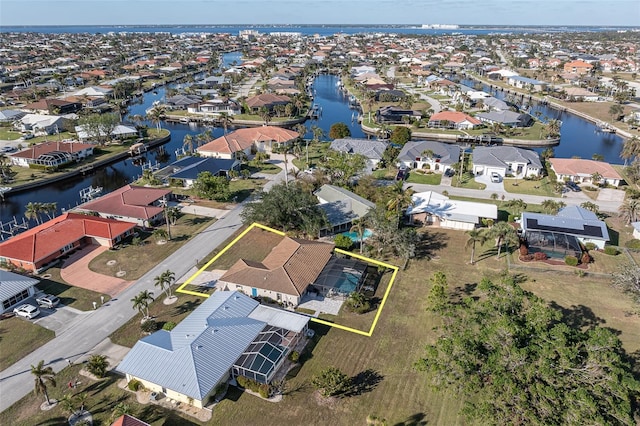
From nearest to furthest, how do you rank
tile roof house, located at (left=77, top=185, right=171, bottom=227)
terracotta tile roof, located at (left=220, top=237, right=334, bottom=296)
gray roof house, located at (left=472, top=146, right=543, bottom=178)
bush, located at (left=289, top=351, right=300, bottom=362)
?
bush, located at (left=289, top=351, right=300, bottom=362)
terracotta tile roof, located at (left=220, top=237, right=334, bottom=296)
tile roof house, located at (left=77, top=185, right=171, bottom=227)
gray roof house, located at (left=472, top=146, right=543, bottom=178)

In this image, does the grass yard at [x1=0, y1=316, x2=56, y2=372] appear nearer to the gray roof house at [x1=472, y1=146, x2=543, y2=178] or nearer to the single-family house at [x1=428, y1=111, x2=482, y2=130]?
the gray roof house at [x1=472, y1=146, x2=543, y2=178]

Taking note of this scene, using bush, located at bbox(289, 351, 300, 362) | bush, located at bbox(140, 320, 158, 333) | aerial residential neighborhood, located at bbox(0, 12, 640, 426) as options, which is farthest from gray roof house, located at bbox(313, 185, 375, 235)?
bush, located at bbox(140, 320, 158, 333)

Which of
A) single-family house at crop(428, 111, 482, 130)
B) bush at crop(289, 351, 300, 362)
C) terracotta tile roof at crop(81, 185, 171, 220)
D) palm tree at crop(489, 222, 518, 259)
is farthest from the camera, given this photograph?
→ single-family house at crop(428, 111, 482, 130)

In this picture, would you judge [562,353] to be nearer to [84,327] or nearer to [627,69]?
[84,327]

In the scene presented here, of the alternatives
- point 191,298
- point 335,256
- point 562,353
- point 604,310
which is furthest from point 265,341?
point 604,310

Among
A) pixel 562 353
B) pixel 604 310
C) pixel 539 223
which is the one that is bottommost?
pixel 604 310

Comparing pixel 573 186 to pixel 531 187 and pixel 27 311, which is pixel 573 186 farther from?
pixel 27 311

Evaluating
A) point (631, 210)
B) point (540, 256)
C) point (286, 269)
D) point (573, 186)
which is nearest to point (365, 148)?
point (573, 186)
